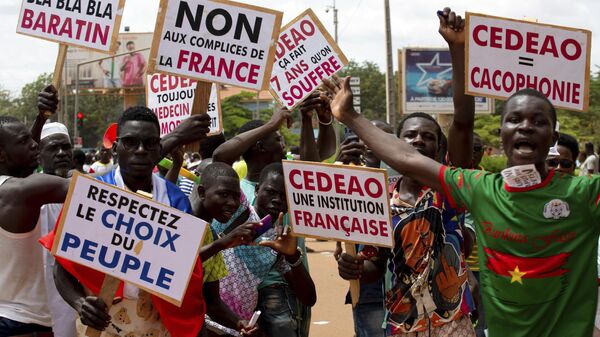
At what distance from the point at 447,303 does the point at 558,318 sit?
3.50 ft

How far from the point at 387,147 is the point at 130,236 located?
47.5 inches

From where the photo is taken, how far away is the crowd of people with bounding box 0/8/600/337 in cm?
357

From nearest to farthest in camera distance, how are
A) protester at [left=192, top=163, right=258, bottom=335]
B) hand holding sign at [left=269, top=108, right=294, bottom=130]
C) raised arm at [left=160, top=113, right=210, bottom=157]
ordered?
protester at [left=192, top=163, right=258, bottom=335]
raised arm at [left=160, top=113, right=210, bottom=157]
hand holding sign at [left=269, top=108, right=294, bottom=130]

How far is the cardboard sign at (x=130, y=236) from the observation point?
3980 mm

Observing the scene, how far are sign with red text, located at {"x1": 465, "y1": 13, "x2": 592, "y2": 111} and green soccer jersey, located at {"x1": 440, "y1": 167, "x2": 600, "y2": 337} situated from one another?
1380mm

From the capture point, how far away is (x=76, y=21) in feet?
20.0

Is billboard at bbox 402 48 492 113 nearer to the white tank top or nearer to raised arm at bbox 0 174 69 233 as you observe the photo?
the white tank top

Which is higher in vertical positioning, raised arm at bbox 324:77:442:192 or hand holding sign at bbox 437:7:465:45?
hand holding sign at bbox 437:7:465:45

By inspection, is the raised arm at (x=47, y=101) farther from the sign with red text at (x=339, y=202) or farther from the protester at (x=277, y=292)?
the sign with red text at (x=339, y=202)

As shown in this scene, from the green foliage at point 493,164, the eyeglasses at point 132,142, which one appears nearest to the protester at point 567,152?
the eyeglasses at point 132,142

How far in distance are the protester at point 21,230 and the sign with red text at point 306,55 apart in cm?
243

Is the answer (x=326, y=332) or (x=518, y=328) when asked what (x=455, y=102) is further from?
(x=326, y=332)

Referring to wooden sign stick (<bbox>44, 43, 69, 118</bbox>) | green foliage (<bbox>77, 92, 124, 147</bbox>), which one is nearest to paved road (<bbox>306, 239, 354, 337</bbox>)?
wooden sign stick (<bbox>44, 43, 69, 118</bbox>)

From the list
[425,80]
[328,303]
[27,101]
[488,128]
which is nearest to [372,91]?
[488,128]
